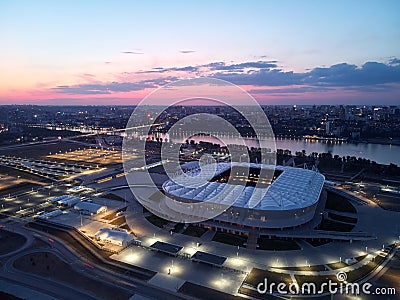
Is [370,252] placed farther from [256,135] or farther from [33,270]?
[256,135]

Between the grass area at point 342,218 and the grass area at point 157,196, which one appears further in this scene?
the grass area at point 157,196

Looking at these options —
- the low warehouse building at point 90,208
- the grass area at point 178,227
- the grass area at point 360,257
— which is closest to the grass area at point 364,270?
the grass area at point 360,257

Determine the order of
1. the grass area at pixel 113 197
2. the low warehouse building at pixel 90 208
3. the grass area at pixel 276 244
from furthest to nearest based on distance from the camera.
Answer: the grass area at pixel 113 197, the low warehouse building at pixel 90 208, the grass area at pixel 276 244

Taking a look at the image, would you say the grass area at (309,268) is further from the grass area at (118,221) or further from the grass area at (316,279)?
the grass area at (118,221)

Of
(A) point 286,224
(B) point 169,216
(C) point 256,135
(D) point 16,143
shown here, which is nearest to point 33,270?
(B) point 169,216

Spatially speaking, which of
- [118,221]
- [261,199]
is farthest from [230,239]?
[118,221]

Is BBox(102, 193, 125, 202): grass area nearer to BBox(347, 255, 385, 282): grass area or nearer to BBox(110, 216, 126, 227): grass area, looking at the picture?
BBox(110, 216, 126, 227): grass area
